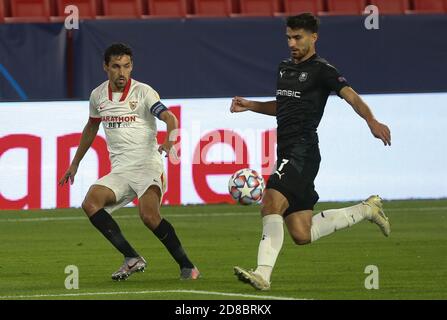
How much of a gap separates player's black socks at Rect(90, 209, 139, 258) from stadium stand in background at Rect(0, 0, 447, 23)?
9439mm

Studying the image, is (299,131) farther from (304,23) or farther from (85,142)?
(85,142)

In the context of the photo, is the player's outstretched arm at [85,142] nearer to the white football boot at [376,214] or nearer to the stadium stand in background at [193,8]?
the white football boot at [376,214]

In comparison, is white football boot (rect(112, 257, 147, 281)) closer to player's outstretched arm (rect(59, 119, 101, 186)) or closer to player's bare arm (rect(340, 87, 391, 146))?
player's outstretched arm (rect(59, 119, 101, 186))

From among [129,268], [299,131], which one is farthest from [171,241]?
[299,131]

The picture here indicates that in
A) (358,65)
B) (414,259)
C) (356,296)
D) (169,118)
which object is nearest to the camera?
(356,296)

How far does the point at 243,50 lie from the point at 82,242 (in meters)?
6.06

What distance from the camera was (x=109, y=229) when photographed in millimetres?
11125

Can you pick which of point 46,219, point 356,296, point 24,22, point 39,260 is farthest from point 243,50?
point 356,296

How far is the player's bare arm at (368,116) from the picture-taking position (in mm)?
9500

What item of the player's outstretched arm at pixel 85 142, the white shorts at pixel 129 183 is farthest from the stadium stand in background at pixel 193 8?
the white shorts at pixel 129 183

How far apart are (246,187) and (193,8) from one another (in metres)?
8.99

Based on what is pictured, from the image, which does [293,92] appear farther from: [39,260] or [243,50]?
[243,50]

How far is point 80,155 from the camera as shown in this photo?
37.7 ft
